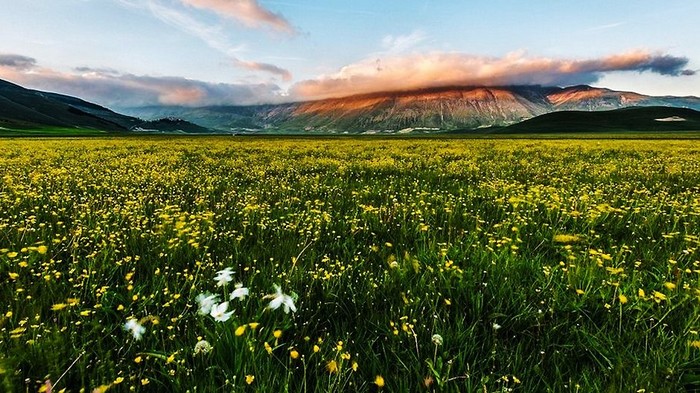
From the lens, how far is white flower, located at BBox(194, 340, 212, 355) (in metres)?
2.45

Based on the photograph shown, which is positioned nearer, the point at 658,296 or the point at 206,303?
the point at 206,303

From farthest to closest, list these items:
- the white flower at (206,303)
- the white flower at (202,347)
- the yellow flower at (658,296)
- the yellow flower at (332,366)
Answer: the yellow flower at (658,296) → the white flower at (206,303) → the white flower at (202,347) → the yellow flower at (332,366)

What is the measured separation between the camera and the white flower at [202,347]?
2.45 meters

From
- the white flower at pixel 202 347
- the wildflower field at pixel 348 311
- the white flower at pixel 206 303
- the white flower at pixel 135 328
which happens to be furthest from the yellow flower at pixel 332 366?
the white flower at pixel 135 328

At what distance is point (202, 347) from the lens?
2.49 m

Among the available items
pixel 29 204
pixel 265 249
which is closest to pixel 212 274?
pixel 265 249

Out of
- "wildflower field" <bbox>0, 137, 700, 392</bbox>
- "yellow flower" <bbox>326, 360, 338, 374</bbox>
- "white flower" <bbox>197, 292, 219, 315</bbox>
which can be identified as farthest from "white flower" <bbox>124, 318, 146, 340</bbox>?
"yellow flower" <bbox>326, 360, 338, 374</bbox>

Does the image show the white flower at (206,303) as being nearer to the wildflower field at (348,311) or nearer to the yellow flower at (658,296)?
the wildflower field at (348,311)

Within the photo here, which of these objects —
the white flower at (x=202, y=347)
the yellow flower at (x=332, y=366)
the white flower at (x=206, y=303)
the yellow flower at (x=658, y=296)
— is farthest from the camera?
the yellow flower at (x=658, y=296)

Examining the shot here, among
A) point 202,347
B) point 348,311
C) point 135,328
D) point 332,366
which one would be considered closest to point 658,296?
point 348,311

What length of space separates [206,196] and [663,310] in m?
7.90

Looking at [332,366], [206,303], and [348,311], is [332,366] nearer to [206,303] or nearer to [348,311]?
[348,311]

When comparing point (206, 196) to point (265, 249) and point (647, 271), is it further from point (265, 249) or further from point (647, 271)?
point (647, 271)

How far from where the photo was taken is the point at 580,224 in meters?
6.29
